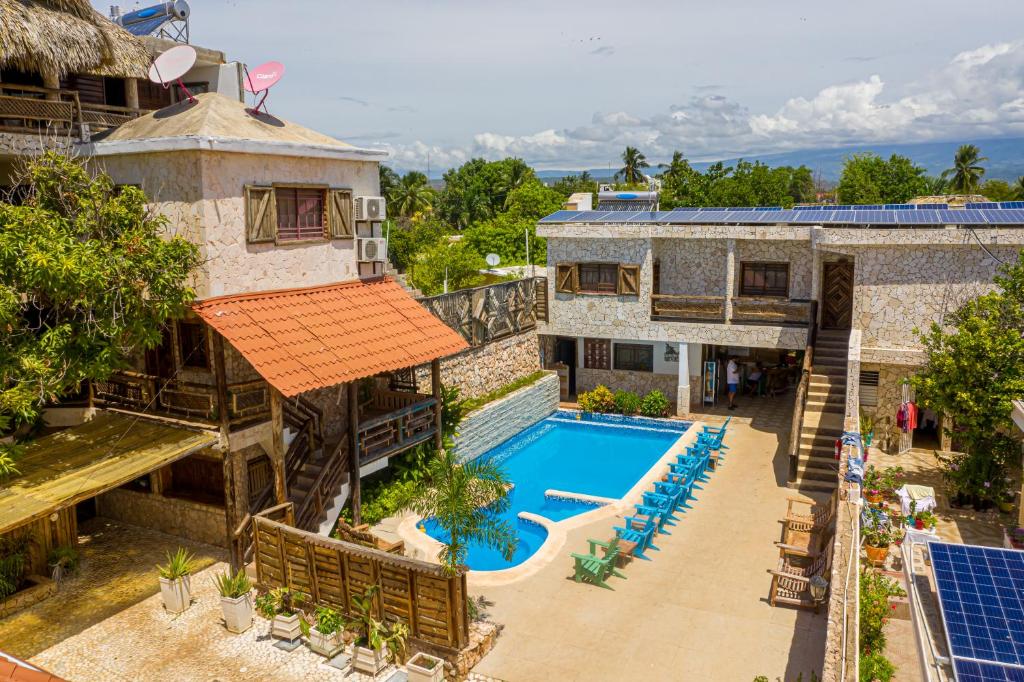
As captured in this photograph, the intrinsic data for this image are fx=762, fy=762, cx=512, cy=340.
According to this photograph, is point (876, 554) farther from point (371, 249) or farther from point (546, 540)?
point (371, 249)

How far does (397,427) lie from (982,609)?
478 inches

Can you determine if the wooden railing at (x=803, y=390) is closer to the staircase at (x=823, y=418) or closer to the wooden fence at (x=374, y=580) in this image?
the staircase at (x=823, y=418)

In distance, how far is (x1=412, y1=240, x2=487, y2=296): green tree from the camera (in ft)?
123

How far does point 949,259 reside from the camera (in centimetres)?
2031

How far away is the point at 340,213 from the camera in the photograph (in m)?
17.0

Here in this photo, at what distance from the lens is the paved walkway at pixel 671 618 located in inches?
467

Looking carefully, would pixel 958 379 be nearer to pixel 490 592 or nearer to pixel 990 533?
pixel 990 533

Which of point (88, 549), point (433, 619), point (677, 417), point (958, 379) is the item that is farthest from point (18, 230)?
point (677, 417)

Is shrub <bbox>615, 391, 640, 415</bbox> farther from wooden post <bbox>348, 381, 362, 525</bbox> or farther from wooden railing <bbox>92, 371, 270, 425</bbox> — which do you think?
wooden railing <bbox>92, 371, 270, 425</bbox>

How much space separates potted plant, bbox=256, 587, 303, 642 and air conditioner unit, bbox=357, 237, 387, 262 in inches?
304

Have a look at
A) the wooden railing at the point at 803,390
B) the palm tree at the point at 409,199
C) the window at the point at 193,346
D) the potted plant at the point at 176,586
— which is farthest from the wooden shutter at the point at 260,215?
the palm tree at the point at 409,199

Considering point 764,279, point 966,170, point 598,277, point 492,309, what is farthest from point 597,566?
point 966,170

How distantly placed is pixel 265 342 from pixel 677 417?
16.4 metres

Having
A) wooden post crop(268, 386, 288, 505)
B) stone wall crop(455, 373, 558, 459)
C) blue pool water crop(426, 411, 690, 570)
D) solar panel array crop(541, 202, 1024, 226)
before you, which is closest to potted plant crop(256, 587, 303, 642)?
wooden post crop(268, 386, 288, 505)
